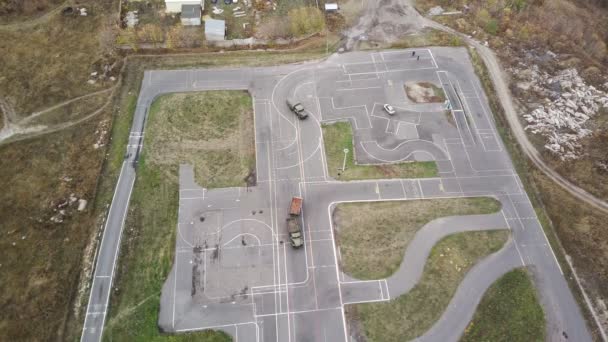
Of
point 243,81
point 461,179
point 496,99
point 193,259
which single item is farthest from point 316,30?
point 193,259

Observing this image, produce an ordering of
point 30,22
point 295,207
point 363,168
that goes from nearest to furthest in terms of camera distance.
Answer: point 295,207, point 363,168, point 30,22

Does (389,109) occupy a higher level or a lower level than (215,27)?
lower

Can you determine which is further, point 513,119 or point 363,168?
point 513,119

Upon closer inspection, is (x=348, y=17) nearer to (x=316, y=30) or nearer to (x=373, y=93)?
(x=316, y=30)

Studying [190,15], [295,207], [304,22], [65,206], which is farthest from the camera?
[190,15]

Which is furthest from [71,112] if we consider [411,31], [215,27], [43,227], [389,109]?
[411,31]

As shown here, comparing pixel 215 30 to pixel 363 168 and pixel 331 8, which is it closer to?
pixel 331 8
